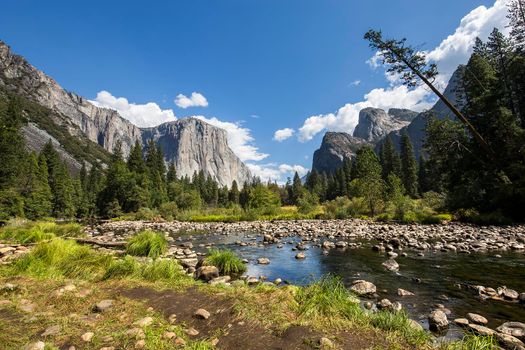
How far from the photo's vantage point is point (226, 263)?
9.02m

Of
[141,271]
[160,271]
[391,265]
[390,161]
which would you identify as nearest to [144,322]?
[160,271]

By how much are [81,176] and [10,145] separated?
248ft

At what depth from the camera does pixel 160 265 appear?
681 cm

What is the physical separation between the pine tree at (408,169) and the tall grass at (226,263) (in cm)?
6770

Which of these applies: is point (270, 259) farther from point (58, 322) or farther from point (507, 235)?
point (507, 235)

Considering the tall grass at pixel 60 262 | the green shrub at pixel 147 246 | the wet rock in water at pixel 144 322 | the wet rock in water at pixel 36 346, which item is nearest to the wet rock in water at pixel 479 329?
the wet rock in water at pixel 144 322

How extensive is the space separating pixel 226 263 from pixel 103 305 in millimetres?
4899

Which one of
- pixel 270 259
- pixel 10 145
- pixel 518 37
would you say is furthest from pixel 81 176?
pixel 518 37

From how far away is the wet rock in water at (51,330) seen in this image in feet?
11.2

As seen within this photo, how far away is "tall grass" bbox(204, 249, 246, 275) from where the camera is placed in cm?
898

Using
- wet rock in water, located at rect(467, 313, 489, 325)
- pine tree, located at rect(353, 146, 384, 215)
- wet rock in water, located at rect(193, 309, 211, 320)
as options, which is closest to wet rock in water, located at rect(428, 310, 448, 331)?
wet rock in water, located at rect(467, 313, 489, 325)

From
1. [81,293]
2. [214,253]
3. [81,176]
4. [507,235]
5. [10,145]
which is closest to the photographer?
[81,293]

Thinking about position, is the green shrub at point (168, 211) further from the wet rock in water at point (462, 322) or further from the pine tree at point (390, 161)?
the pine tree at point (390, 161)

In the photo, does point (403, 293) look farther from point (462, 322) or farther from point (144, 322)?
point (144, 322)
